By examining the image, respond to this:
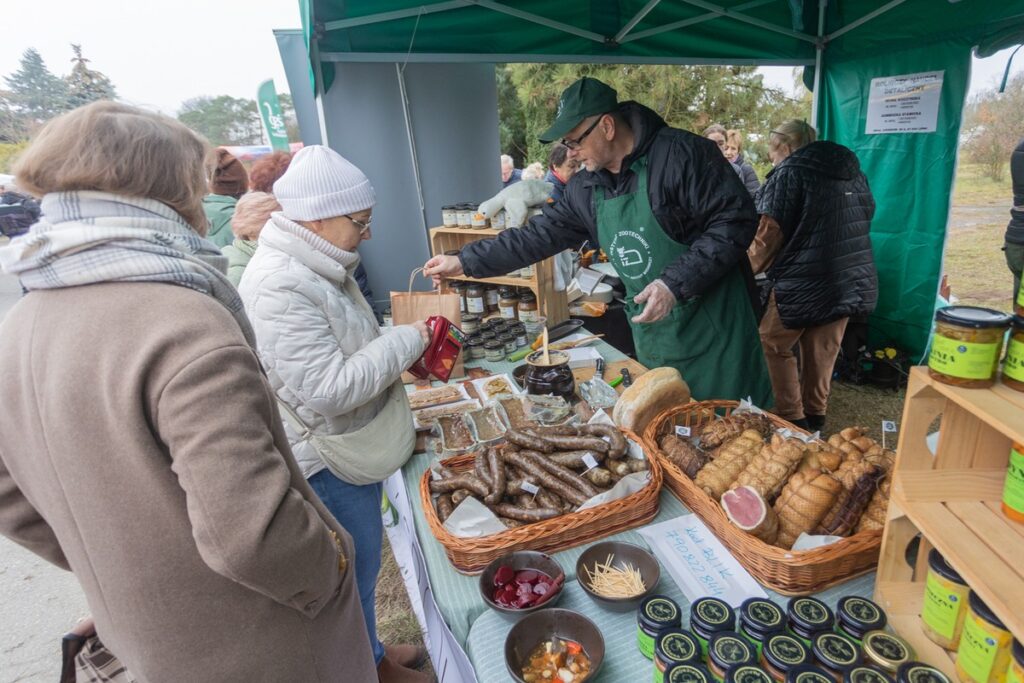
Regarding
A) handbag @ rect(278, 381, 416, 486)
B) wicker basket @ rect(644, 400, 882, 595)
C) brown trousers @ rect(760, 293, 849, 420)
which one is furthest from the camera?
brown trousers @ rect(760, 293, 849, 420)

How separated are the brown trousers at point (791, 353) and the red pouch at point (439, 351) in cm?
268

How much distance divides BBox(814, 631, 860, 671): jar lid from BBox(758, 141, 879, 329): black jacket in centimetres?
314

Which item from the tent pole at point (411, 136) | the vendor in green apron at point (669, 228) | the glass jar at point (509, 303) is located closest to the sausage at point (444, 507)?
the vendor in green apron at point (669, 228)

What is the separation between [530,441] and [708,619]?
87 cm

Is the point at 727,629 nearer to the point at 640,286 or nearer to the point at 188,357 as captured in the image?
the point at 188,357

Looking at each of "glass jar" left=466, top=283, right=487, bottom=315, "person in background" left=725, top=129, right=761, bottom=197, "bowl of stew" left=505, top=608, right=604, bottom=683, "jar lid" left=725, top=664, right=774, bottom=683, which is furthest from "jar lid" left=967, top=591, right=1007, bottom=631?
"person in background" left=725, top=129, right=761, bottom=197

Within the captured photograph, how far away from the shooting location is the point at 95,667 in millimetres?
1346

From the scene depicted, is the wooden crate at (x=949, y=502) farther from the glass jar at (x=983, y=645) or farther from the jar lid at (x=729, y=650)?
the jar lid at (x=729, y=650)

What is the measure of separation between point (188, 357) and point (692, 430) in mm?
1670

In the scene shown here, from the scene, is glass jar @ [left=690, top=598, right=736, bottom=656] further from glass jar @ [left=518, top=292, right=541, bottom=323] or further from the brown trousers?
the brown trousers

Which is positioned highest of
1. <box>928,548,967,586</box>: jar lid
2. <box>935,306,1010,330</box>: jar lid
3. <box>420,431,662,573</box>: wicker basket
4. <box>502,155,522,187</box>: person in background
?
<box>502,155,522,187</box>: person in background

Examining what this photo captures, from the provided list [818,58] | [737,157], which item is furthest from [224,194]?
[818,58]

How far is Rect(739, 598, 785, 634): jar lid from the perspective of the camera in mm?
1131

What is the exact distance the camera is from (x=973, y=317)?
95cm
